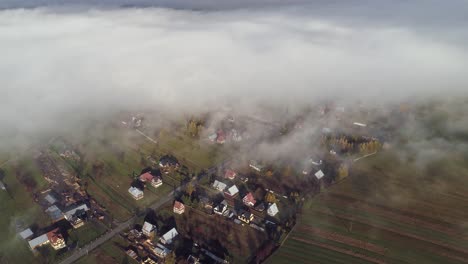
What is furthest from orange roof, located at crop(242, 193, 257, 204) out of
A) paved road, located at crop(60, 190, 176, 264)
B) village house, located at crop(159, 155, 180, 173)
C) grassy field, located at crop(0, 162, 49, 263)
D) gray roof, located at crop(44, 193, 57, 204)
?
gray roof, located at crop(44, 193, 57, 204)

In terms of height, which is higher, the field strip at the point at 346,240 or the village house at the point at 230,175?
the village house at the point at 230,175

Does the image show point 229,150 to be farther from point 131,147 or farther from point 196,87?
point 196,87

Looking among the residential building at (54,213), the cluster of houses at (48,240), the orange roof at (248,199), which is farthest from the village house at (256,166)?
the cluster of houses at (48,240)

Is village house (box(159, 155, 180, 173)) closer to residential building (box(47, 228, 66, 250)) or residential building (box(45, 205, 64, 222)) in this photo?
residential building (box(45, 205, 64, 222))

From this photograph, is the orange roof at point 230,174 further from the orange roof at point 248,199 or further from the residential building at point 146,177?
the residential building at point 146,177

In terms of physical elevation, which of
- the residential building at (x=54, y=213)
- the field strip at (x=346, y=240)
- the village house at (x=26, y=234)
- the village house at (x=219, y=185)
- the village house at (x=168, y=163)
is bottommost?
the village house at (x=26, y=234)

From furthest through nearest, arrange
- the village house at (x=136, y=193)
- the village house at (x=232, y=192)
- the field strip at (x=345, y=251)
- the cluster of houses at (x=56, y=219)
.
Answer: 1. the village house at (x=232, y=192)
2. the village house at (x=136, y=193)
3. the cluster of houses at (x=56, y=219)
4. the field strip at (x=345, y=251)
